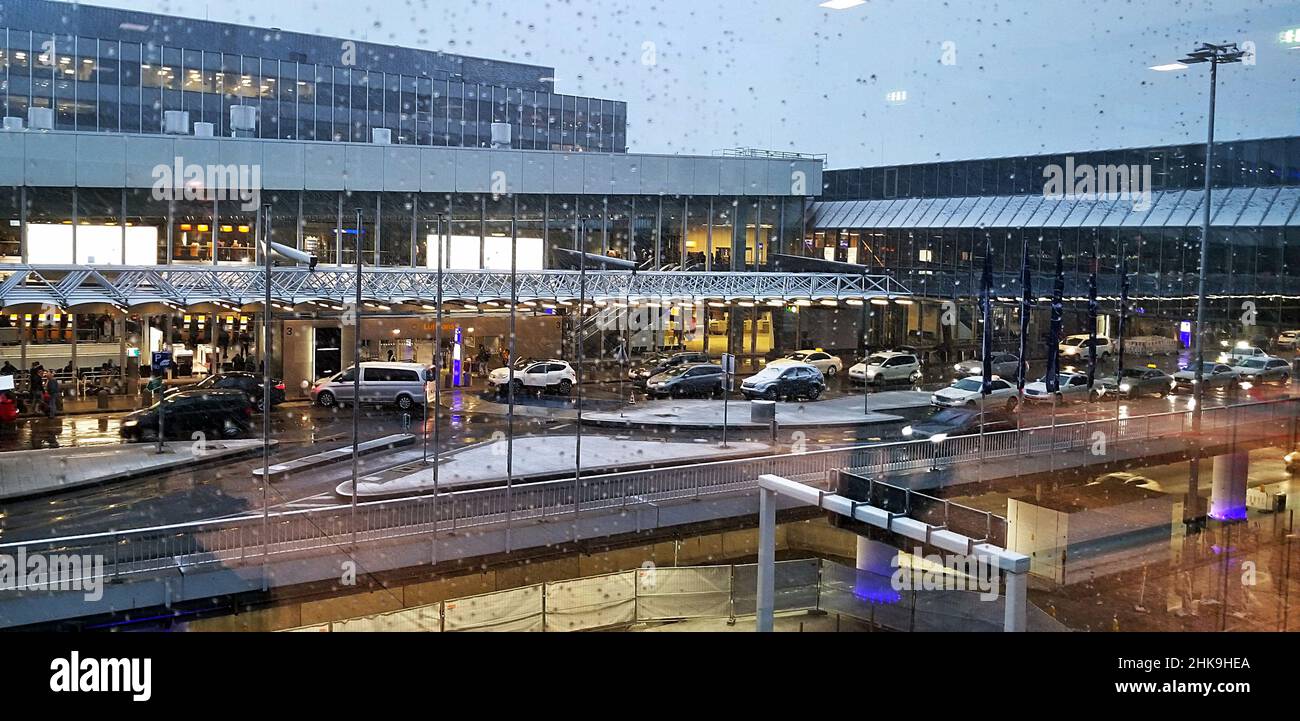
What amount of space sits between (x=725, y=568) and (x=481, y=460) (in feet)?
18.7

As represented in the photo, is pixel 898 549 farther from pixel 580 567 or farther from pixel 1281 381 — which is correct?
pixel 1281 381

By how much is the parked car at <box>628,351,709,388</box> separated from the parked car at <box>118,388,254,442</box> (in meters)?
9.97

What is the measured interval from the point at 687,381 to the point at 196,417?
423 inches

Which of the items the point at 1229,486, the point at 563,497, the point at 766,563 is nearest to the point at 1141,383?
the point at 1229,486

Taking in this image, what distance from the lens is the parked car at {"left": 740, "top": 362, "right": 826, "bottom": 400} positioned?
923 inches

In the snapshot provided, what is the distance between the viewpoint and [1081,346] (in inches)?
1074

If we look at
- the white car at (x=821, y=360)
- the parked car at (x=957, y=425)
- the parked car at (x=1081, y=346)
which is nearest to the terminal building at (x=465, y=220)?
the parked car at (x=1081, y=346)

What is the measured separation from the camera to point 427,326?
2553 cm

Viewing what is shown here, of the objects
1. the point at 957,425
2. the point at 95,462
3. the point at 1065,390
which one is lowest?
the point at 95,462

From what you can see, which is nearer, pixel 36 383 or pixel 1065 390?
pixel 36 383

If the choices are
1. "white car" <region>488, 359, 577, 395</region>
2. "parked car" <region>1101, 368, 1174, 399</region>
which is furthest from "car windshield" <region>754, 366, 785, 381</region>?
"parked car" <region>1101, 368, 1174, 399</region>

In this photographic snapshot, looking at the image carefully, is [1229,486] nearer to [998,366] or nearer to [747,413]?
[747,413]
